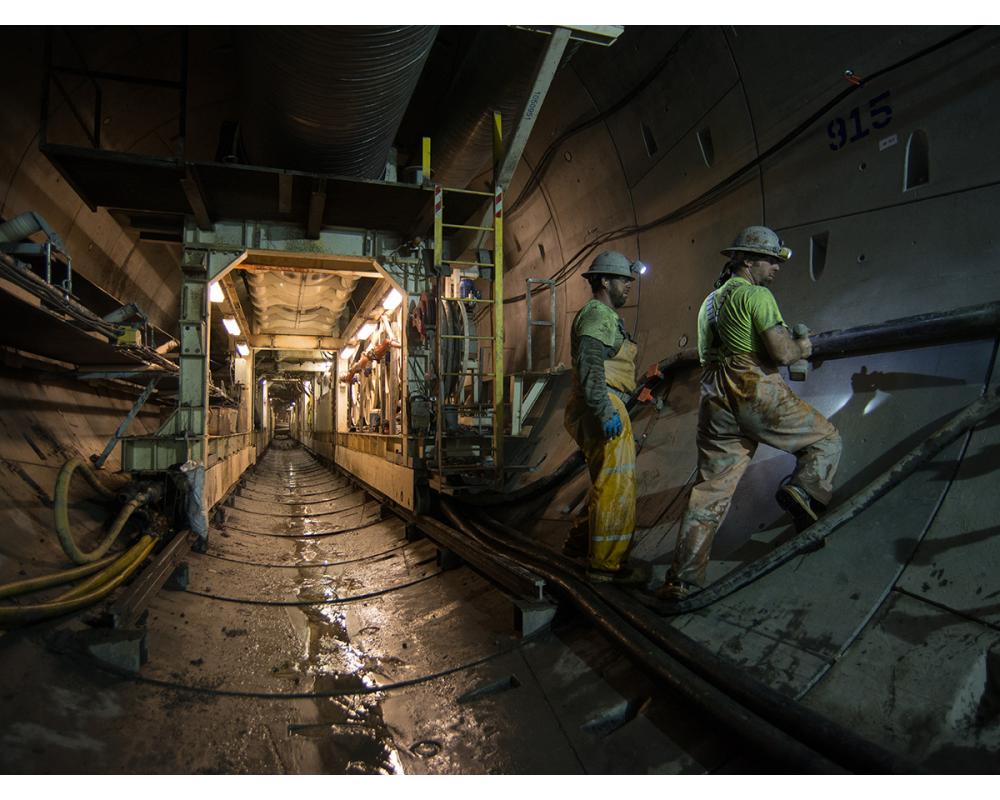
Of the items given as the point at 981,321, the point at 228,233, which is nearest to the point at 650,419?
the point at 981,321

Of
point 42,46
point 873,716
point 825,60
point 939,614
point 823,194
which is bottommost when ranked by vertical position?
point 873,716

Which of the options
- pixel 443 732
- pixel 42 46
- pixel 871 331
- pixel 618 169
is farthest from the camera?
pixel 618 169

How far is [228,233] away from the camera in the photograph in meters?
6.22

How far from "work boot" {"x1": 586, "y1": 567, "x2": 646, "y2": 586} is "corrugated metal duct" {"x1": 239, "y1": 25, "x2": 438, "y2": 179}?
10.5 ft

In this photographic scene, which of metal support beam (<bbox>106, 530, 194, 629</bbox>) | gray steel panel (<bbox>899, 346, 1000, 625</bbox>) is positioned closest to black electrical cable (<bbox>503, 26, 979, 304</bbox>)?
gray steel panel (<bbox>899, 346, 1000, 625</bbox>)

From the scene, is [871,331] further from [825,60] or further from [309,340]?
[309,340]

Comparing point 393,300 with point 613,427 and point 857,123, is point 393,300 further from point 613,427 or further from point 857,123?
point 857,123

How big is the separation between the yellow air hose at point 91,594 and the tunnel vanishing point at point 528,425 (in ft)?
0.07

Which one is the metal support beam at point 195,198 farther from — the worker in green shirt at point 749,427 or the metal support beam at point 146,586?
the worker in green shirt at point 749,427

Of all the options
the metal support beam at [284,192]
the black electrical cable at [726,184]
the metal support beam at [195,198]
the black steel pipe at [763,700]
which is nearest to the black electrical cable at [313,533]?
the metal support beam at [195,198]

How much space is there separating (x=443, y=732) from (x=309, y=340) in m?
12.8

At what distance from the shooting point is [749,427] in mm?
3016

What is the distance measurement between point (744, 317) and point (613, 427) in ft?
3.00

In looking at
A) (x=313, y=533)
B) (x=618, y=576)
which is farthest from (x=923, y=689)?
(x=313, y=533)
